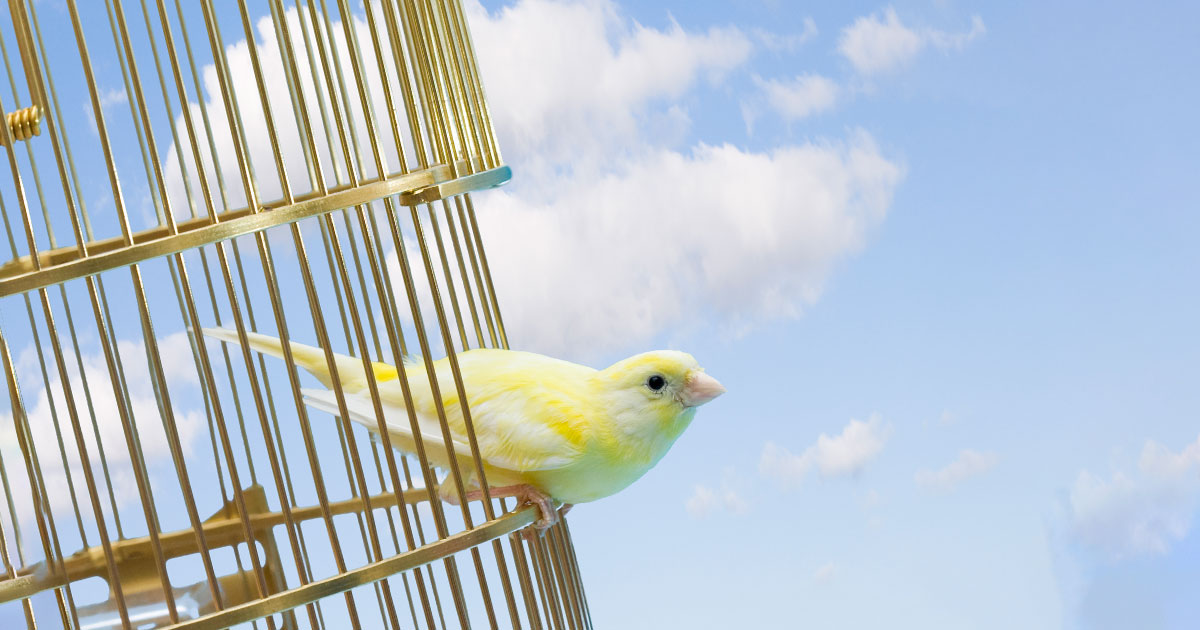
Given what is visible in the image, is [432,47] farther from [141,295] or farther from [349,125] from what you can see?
[141,295]

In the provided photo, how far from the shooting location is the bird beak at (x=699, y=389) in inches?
31.9

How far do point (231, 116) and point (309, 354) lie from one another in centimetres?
20

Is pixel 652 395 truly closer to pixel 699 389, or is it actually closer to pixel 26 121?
pixel 699 389

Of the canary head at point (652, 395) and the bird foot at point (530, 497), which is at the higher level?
the canary head at point (652, 395)

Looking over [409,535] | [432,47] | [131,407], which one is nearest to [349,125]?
[432,47]

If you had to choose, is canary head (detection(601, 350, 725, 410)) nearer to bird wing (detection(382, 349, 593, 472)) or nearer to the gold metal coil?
bird wing (detection(382, 349, 593, 472))

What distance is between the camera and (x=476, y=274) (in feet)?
2.91

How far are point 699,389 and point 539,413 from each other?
0.40 feet

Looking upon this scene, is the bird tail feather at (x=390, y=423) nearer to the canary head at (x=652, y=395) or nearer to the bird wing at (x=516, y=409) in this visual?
the bird wing at (x=516, y=409)

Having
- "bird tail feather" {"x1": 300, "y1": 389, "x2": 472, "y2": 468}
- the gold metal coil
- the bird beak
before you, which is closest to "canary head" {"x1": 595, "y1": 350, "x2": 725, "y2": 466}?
the bird beak

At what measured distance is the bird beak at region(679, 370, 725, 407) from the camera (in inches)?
31.9

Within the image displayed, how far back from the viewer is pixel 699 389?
2.66ft

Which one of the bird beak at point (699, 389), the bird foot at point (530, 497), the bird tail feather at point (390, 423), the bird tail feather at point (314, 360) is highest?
the bird tail feather at point (314, 360)

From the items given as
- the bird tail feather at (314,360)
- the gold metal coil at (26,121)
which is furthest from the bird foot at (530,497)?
the gold metal coil at (26,121)
